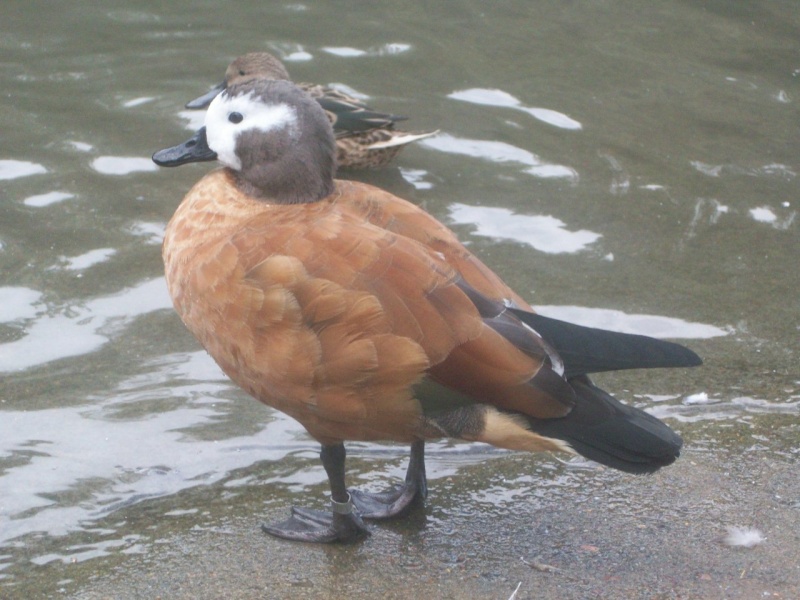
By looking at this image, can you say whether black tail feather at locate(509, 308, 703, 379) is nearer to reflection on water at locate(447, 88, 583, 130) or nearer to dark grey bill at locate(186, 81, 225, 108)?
dark grey bill at locate(186, 81, 225, 108)

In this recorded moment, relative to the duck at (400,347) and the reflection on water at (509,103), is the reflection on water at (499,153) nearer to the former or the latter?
the reflection on water at (509,103)

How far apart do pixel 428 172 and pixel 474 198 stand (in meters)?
0.56

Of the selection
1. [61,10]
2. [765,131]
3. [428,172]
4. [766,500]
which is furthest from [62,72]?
[766,500]

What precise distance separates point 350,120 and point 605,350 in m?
3.53

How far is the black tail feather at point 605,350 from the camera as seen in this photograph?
9.94ft

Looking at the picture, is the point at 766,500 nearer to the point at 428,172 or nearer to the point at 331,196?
the point at 331,196

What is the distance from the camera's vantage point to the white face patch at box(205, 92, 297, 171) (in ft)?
11.3

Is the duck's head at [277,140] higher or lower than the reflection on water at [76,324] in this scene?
higher

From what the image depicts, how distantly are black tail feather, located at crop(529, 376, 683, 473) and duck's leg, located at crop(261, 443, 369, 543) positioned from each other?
2.14 ft

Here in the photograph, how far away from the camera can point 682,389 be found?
14.2 ft

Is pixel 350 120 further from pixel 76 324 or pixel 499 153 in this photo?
pixel 76 324

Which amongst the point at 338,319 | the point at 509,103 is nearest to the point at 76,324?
the point at 338,319

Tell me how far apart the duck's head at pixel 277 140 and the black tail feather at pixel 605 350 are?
90 cm

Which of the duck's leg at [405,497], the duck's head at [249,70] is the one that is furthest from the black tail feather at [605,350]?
the duck's head at [249,70]
